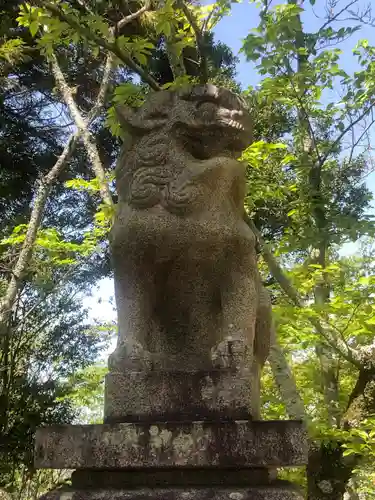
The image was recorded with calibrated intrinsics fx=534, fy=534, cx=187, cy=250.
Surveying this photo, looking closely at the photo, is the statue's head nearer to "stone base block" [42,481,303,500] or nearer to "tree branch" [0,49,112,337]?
"stone base block" [42,481,303,500]

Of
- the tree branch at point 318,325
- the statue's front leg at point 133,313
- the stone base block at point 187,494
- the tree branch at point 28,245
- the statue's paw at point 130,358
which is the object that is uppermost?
the tree branch at point 28,245

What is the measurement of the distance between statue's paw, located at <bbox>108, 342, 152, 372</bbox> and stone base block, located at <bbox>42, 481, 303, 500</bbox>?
1.57 ft

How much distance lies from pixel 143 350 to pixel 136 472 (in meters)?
0.49

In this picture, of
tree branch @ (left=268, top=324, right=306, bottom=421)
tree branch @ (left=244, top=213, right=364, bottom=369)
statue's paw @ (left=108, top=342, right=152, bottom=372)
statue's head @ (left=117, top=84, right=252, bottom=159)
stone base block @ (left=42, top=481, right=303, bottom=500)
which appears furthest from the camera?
tree branch @ (left=244, top=213, right=364, bottom=369)

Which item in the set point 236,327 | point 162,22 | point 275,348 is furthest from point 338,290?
point 236,327

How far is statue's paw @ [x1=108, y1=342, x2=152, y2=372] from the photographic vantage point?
2273 millimetres

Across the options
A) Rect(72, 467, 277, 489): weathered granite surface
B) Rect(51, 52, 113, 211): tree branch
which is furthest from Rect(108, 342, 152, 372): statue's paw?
Rect(51, 52, 113, 211): tree branch

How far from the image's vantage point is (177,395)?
2236 millimetres

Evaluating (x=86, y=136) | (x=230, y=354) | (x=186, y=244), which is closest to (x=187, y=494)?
(x=230, y=354)

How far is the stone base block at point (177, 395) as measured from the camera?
7.10 ft

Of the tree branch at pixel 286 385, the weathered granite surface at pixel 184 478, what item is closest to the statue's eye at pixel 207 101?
the weathered granite surface at pixel 184 478

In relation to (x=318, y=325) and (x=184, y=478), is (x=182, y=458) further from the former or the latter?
(x=318, y=325)

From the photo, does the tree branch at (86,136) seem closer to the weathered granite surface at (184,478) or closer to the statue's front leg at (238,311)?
the statue's front leg at (238,311)

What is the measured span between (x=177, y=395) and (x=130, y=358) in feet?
0.83
